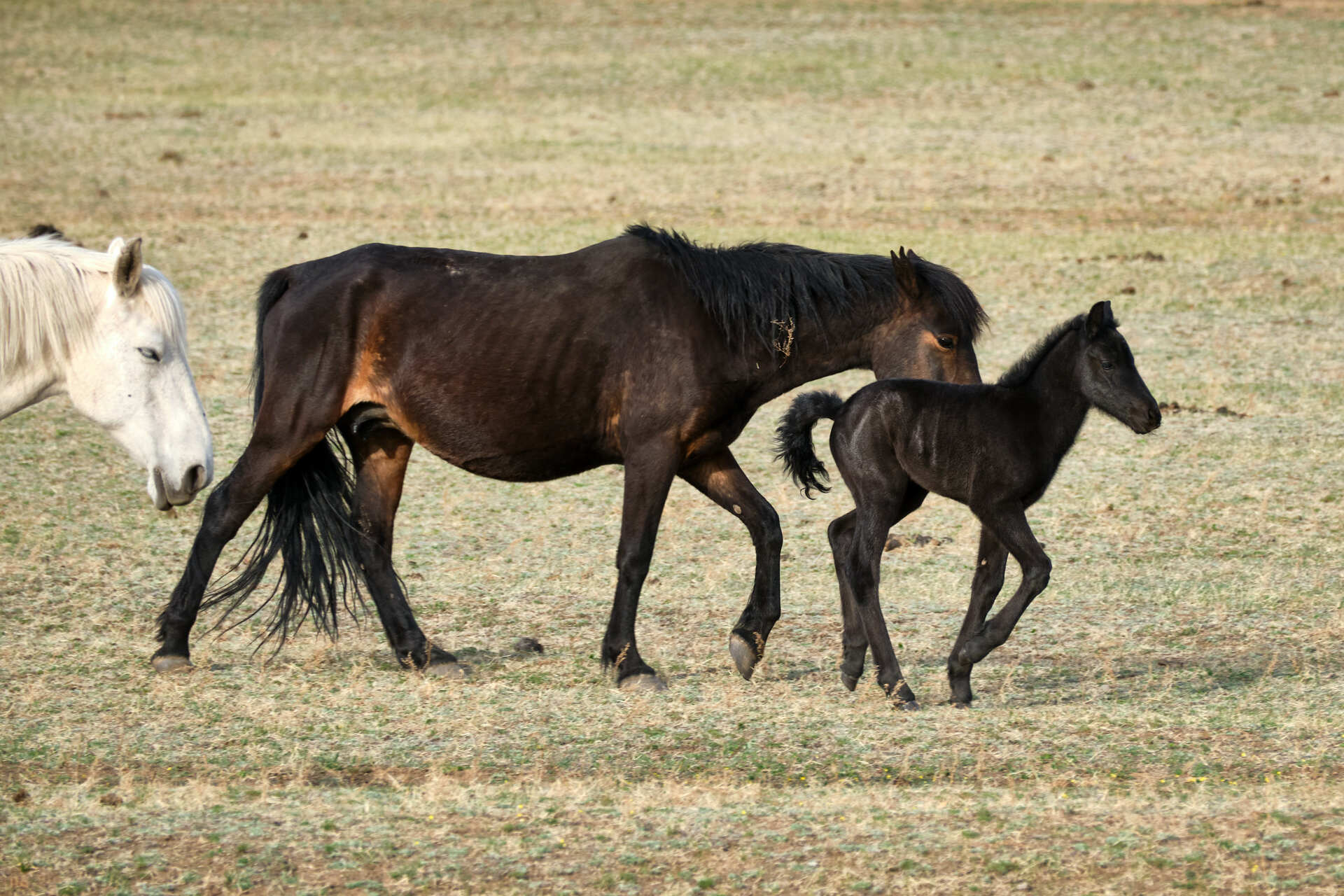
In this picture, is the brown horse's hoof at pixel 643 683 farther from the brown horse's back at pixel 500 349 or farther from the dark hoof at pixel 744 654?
the brown horse's back at pixel 500 349

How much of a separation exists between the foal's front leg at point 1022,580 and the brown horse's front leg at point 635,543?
1328 mm

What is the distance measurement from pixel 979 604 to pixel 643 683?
1.47 metres

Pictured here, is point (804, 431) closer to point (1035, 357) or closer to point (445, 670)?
point (1035, 357)

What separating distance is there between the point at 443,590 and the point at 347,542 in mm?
1301

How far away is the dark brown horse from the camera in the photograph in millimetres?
7289

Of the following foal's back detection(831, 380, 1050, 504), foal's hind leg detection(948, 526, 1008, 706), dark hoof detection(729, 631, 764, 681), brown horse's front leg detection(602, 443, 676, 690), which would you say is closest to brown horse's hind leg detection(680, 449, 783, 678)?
dark hoof detection(729, 631, 764, 681)

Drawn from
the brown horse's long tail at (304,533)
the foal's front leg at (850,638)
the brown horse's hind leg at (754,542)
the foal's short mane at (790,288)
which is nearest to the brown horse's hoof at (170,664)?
the brown horse's long tail at (304,533)

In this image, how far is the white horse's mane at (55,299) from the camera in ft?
20.4

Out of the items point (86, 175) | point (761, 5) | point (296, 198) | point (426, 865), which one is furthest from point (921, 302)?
point (761, 5)

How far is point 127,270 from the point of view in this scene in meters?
6.24

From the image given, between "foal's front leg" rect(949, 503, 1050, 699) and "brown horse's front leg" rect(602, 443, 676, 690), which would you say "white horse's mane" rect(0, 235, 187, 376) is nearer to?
"brown horse's front leg" rect(602, 443, 676, 690)

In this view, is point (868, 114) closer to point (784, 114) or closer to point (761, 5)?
point (784, 114)

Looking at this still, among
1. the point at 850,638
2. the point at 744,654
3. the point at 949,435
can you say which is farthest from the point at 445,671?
the point at 949,435

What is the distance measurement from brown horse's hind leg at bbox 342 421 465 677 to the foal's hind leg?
2.46m
